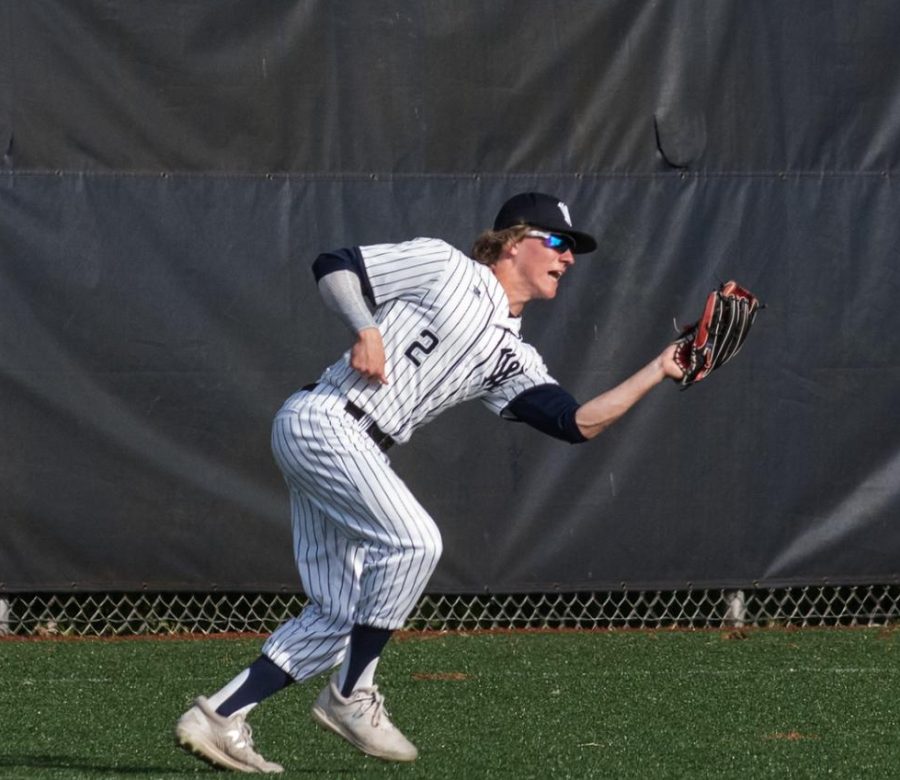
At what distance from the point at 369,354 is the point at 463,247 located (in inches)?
126

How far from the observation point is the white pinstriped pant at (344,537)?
4.65 metres

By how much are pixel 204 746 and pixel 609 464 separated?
11.9 ft

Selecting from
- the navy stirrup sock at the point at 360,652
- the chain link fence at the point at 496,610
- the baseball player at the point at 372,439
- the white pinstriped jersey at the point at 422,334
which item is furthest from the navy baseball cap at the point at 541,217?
the chain link fence at the point at 496,610

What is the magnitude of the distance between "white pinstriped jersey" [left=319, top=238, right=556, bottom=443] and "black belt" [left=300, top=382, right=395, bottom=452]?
0.05 ft

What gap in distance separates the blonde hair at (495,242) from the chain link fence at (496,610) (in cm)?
309

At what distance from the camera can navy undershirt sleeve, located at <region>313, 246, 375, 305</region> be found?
15.5 feet

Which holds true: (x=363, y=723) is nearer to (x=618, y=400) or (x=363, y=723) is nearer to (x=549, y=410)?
(x=549, y=410)

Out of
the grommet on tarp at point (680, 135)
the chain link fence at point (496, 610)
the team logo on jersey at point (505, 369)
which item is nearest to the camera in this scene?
the team logo on jersey at point (505, 369)

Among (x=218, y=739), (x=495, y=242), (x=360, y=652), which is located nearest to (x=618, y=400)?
(x=495, y=242)

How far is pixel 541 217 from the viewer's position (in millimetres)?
4965

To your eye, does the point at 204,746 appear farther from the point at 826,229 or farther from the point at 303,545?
the point at 826,229

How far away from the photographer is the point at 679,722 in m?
5.73

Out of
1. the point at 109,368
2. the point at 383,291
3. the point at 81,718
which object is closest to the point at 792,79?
the point at 109,368

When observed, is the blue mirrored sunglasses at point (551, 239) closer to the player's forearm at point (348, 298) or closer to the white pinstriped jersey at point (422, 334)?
the white pinstriped jersey at point (422, 334)
